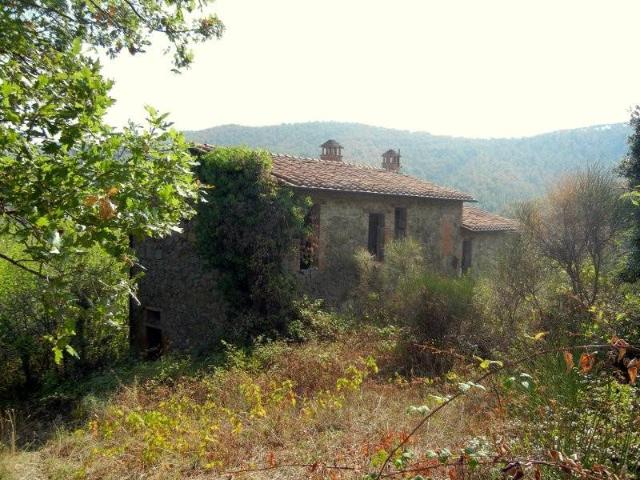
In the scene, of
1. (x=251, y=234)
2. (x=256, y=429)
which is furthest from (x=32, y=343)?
(x=256, y=429)

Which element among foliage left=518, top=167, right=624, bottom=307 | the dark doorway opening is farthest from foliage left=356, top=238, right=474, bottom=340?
the dark doorway opening

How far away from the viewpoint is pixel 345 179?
13.9 meters

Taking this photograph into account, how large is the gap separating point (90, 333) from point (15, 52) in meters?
8.90

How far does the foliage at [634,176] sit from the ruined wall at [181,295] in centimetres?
822

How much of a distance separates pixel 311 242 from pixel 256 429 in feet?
22.3

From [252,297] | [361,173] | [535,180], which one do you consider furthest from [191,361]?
[535,180]

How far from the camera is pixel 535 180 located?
185ft

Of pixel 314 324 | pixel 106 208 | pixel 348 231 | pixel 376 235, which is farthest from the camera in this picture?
pixel 376 235

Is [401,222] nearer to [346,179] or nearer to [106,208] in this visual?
[346,179]

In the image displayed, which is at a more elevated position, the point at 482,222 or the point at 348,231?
the point at 348,231

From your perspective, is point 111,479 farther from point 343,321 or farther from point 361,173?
point 361,173

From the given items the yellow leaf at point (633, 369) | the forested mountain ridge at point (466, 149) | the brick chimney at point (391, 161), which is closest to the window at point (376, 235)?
the brick chimney at point (391, 161)

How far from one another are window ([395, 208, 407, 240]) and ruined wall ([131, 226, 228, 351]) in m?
5.81

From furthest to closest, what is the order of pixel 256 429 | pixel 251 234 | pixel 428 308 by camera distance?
1. pixel 251 234
2. pixel 428 308
3. pixel 256 429
